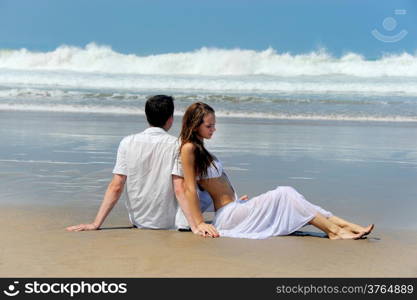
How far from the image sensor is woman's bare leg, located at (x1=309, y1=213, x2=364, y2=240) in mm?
4641

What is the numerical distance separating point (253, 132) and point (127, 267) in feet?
30.4

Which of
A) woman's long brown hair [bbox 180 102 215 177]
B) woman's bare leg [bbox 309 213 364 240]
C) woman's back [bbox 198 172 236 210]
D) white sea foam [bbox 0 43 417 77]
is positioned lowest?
woman's bare leg [bbox 309 213 364 240]

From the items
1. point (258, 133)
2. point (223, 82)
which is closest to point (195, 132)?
point (258, 133)

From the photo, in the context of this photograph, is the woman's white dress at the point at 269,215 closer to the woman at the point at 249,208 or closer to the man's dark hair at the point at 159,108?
the woman at the point at 249,208

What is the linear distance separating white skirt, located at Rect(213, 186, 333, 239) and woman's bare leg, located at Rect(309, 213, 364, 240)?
0.05 m

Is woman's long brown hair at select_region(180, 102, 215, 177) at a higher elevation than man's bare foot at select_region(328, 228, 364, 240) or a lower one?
higher

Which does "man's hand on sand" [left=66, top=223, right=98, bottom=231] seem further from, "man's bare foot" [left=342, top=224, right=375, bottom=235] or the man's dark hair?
"man's bare foot" [left=342, top=224, right=375, bottom=235]

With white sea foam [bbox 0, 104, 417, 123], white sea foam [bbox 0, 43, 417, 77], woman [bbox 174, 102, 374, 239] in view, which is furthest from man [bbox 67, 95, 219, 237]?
white sea foam [bbox 0, 43, 417, 77]

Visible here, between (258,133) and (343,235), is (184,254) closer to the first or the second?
(343,235)

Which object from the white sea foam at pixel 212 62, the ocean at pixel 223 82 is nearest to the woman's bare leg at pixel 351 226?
the ocean at pixel 223 82

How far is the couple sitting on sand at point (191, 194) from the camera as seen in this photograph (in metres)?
4.66

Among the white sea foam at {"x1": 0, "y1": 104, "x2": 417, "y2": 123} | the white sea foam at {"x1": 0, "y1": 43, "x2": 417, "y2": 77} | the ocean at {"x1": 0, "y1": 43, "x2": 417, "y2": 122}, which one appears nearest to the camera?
the white sea foam at {"x1": 0, "y1": 104, "x2": 417, "y2": 123}

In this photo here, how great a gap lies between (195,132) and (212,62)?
115 feet

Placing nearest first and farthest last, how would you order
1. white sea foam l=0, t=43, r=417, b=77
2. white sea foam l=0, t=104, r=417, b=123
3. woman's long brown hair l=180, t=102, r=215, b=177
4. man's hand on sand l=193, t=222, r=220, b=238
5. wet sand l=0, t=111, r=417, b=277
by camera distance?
wet sand l=0, t=111, r=417, b=277 → man's hand on sand l=193, t=222, r=220, b=238 → woman's long brown hair l=180, t=102, r=215, b=177 → white sea foam l=0, t=104, r=417, b=123 → white sea foam l=0, t=43, r=417, b=77
